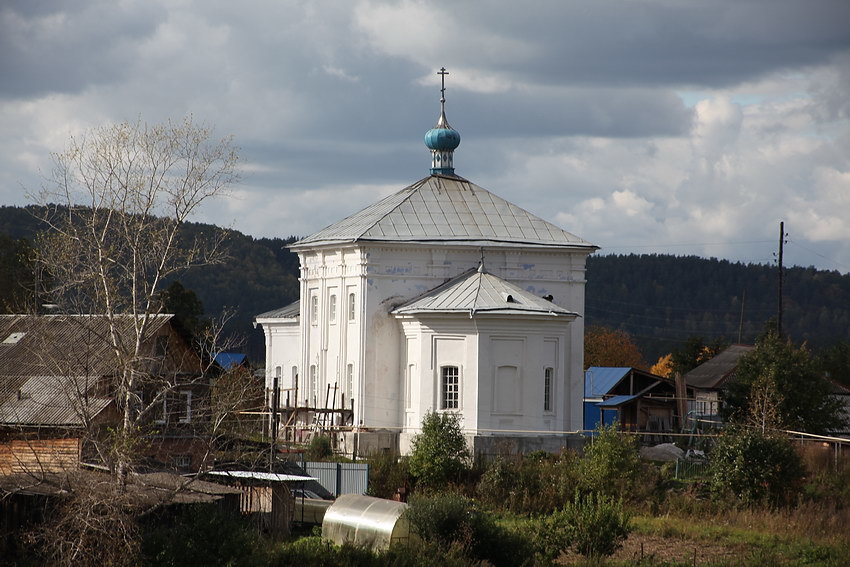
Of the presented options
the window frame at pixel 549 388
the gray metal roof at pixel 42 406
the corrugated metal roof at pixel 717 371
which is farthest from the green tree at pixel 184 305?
the gray metal roof at pixel 42 406

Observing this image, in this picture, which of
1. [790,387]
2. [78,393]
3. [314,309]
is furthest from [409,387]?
[78,393]

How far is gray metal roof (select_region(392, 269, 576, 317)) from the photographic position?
134ft

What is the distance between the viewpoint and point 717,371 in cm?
6347

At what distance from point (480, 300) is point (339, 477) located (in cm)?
779

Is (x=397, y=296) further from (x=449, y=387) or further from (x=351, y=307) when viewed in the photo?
(x=449, y=387)

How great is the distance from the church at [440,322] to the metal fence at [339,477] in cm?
314

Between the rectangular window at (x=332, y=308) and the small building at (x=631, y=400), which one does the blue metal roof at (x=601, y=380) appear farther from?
the rectangular window at (x=332, y=308)

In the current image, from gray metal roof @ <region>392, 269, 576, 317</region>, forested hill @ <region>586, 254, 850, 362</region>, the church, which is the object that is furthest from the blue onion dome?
forested hill @ <region>586, 254, 850, 362</region>

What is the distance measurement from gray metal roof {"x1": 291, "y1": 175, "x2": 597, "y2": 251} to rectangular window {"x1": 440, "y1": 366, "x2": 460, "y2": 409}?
466cm

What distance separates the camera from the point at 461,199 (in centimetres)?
4712

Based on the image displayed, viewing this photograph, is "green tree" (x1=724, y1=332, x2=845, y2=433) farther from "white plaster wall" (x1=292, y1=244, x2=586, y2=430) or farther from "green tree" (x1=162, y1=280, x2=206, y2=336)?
"green tree" (x1=162, y1=280, x2=206, y2=336)

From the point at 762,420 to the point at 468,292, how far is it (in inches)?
363

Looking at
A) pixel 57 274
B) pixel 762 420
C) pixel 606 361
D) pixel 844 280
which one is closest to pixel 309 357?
pixel 762 420

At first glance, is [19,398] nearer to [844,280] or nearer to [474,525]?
[474,525]
